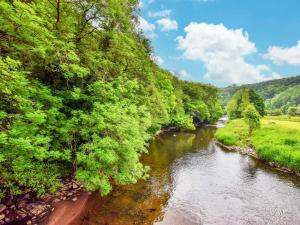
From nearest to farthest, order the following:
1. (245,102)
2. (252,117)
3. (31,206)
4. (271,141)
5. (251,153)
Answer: (31,206) < (271,141) < (251,153) < (252,117) < (245,102)

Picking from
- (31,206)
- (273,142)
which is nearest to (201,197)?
(31,206)

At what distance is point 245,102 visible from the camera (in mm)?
77875

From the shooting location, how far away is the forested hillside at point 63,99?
1139cm

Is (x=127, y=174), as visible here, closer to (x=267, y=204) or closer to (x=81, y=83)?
(x=81, y=83)

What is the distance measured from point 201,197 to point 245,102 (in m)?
63.3

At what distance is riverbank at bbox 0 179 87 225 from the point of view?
45.9ft

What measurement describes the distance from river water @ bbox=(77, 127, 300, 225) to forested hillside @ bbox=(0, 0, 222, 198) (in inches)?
97.9

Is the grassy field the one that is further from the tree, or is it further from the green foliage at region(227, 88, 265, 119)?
the green foliage at region(227, 88, 265, 119)

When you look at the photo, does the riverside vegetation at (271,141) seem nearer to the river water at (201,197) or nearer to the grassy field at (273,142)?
the grassy field at (273,142)

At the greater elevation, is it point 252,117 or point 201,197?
point 252,117

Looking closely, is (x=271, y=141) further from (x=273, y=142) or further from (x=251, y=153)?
(x=251, y=153)

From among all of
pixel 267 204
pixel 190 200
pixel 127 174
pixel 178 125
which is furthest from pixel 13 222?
pixel 178 125

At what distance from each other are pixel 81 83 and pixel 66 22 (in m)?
4.64

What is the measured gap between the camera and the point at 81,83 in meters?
17.8
